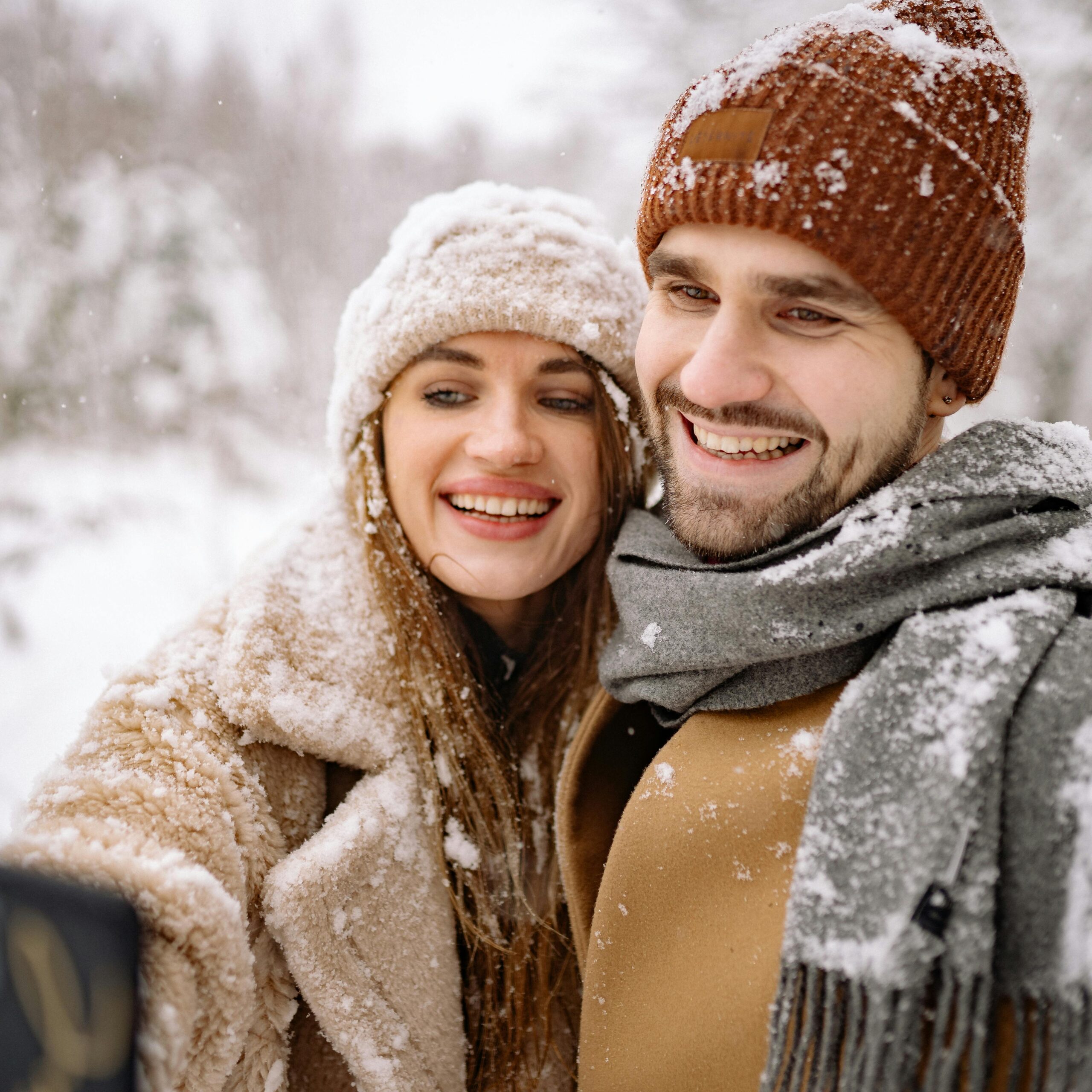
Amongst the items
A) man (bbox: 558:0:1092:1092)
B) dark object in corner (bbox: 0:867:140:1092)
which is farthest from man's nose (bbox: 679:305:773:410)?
dark object in corner (bbox: 0:867:140:1092)

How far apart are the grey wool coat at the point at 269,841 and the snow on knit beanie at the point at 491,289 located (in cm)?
51

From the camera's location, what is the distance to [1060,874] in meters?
0.91

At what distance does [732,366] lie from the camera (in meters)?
1.41

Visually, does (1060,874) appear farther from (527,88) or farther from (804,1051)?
(527,88)

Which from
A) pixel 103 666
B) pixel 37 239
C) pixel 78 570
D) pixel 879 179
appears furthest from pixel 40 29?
pixel 879 179

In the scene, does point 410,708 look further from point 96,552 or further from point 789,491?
point 96,552

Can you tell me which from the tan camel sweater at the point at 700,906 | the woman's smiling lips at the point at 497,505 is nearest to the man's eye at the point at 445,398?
the woman's smiling lips at the point at 497,505

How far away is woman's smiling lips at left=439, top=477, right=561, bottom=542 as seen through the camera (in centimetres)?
180

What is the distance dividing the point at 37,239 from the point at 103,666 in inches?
213

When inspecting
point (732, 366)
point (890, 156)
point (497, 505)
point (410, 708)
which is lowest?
point (410, 708)

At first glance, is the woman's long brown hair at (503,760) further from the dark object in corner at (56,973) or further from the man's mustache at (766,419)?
the dark object in corner at (56,973)

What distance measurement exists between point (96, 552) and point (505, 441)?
19.1 feet

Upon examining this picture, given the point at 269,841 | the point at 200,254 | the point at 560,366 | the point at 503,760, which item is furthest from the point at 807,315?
the point at 200,254

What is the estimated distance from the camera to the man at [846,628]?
0.94m
